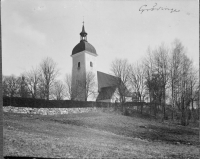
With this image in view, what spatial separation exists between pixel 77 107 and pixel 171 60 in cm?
1530

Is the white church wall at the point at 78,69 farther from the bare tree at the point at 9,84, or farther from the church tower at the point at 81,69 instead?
the bare tree at the point at 9,84

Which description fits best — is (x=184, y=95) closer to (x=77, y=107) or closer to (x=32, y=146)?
(x=77, y=107)

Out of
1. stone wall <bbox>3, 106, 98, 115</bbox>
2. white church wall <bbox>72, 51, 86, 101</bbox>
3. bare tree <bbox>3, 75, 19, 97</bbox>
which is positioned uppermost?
white church wall <bbox>72, 51, 86, 101</bbox>

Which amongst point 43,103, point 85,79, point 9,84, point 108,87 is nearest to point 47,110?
point 43,103

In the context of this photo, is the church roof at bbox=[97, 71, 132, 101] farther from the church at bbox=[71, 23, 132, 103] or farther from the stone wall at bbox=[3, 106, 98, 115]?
the stone wall at bbox=[3, 106, 98, 115]

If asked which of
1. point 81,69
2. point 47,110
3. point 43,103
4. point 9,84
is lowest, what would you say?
point 47,110

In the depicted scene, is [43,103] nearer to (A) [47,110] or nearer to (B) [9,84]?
(A) [47,110]

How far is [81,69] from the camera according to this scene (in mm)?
36344

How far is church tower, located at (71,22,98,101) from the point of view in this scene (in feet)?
109

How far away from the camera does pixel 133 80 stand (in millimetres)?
30562

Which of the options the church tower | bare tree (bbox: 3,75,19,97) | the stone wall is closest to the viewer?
bare tree (bbox: 3,75,19,97)

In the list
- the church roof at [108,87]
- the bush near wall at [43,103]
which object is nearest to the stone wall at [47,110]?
the bush near wall at [43,103]

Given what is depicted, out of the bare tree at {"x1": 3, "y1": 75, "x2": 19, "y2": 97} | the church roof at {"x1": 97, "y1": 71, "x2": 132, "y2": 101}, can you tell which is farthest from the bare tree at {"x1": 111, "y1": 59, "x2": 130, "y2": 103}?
the bare tree at {"x1": 3, "y1": 75, "x2": 19, "y2": 97}

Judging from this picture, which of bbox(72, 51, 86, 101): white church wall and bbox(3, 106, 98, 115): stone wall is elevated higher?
bbox(72, 51, 86, 101): white church wall
